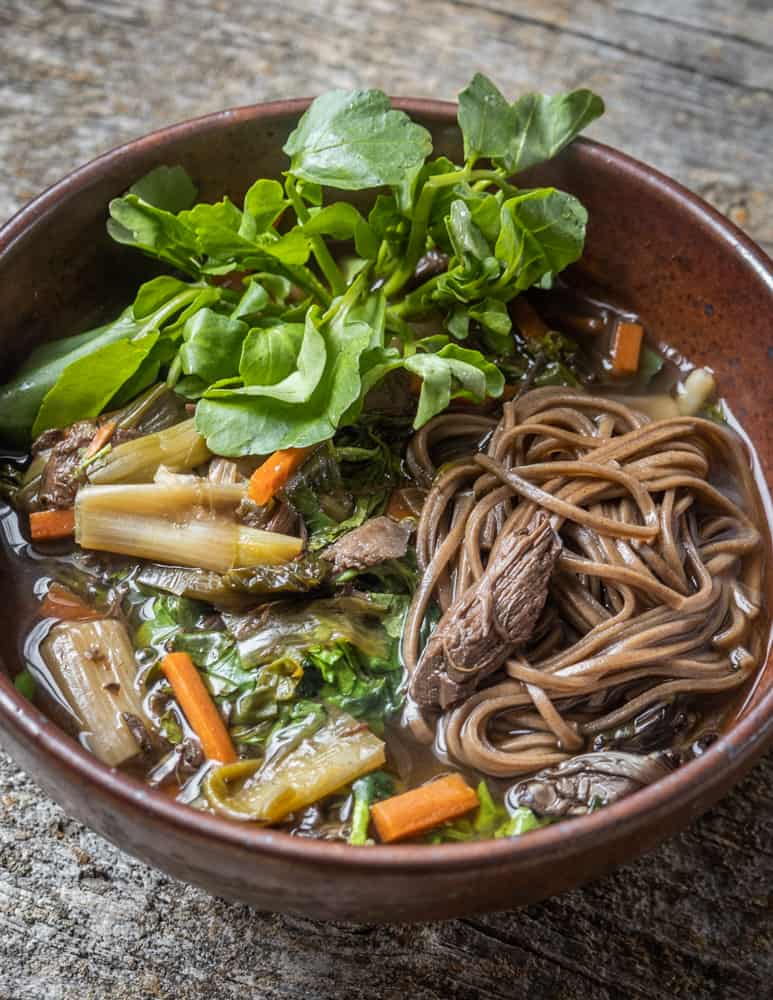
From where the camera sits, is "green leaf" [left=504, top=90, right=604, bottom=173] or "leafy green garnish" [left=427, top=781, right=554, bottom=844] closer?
"leafy green garnish" [left=427, top=781, right=554, bottom=844]

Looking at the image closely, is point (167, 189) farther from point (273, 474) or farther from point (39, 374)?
point (273, 474)

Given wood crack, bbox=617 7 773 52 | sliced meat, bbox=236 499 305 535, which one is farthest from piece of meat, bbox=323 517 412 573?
wood crack, bbox=617 7 773 52

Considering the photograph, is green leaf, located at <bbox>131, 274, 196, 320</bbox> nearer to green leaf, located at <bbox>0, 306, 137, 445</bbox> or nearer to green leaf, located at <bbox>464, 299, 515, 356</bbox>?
green leaf, located at <bbox>0, 306, 137, 445</bbox>

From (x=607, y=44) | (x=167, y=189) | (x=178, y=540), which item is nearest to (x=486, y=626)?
(x=178, y=540)

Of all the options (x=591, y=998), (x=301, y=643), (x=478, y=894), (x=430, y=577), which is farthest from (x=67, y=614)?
(x=591, y=998)

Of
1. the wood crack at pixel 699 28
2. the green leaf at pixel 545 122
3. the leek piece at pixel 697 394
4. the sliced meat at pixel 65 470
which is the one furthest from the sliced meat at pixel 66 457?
the wood crack at pixel 699 28
